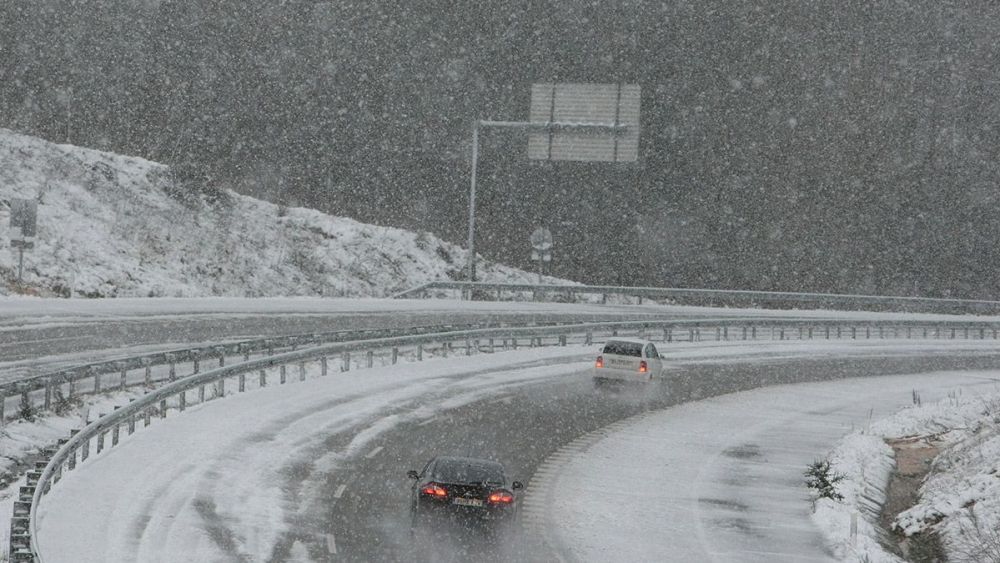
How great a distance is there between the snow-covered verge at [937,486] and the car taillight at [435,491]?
501 centimetres

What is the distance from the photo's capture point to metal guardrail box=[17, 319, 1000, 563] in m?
14.1

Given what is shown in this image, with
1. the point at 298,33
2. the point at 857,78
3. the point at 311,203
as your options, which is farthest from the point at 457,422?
the point at 857,78

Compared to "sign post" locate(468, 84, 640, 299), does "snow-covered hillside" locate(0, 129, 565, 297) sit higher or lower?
lower

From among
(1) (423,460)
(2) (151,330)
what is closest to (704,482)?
(1) (423,460)

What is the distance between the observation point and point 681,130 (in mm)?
56062

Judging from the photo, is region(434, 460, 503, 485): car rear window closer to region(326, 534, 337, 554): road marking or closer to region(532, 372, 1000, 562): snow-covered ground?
region(532, 372, 1000, 562): snow-covered ground

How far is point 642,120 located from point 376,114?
13.2 metres

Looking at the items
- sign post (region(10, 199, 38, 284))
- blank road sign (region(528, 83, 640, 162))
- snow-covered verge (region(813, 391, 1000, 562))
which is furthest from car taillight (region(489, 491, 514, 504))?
blank road sign (region(528, 83, 640, 162))

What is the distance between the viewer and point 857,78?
56.9m

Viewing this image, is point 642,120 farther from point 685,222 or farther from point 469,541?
point 469,541

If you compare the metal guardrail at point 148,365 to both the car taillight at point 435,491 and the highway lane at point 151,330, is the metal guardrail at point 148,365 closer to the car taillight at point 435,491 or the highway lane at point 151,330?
A: the highway lane at point 151,330

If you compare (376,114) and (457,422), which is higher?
(376,114)

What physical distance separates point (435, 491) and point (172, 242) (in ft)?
111

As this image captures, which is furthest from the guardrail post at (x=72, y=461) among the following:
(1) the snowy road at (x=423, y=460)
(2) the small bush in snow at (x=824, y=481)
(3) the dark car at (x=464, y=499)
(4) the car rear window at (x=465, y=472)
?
(2) the small bush in snow at (x=824, y=481)
